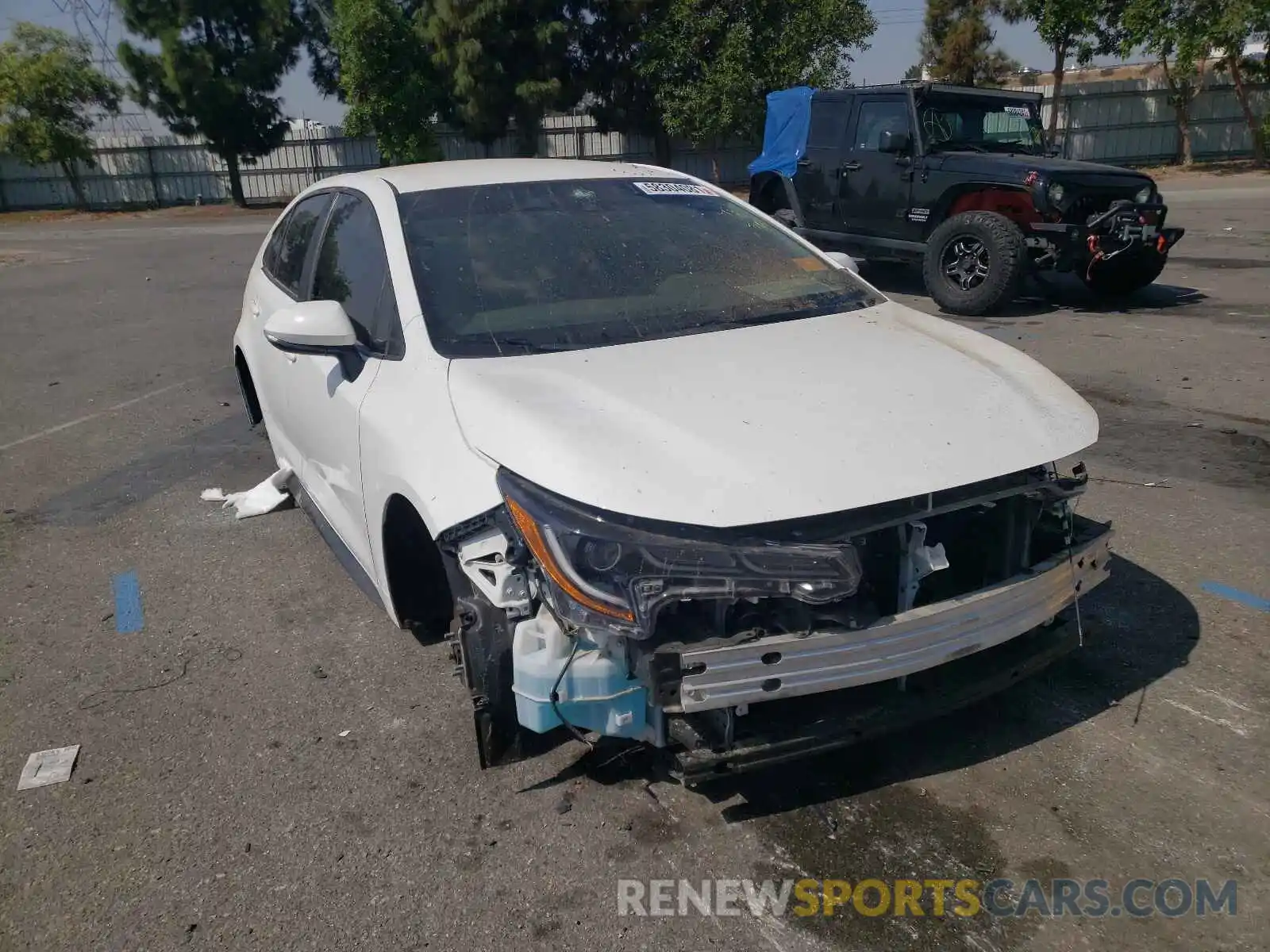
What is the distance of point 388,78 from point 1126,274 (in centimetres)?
2489

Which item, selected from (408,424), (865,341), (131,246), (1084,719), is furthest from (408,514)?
(131,246)

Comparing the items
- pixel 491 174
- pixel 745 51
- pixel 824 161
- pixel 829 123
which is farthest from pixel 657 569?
pixel 745 51

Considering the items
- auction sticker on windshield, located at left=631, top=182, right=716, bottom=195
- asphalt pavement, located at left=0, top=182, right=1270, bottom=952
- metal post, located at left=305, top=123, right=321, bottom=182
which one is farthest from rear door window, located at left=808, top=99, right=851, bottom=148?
metal post, located at left=305, top=123, right=321, bottom=182

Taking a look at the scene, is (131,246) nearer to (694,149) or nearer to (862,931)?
(694,149)

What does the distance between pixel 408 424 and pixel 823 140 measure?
9.32m

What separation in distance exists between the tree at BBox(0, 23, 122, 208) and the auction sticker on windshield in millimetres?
35767

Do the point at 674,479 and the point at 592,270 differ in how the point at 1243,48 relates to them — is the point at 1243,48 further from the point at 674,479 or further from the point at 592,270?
the point at 674,479

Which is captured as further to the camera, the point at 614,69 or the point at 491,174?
the point at 614,69

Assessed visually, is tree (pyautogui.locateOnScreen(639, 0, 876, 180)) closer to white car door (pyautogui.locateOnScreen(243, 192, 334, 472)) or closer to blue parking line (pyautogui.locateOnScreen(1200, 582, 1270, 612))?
white car door (pyautogui.locateOnScreen(243, 192, 334, 472))

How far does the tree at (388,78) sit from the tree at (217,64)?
9.50 feet

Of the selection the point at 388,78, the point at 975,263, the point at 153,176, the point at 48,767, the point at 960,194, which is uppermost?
the point at 388,78

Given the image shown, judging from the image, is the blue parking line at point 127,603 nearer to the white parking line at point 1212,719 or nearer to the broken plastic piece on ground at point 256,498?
the broken plastic piece on ground at point 256,498

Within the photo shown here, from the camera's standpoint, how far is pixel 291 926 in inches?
95.4

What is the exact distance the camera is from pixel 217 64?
31016mm
